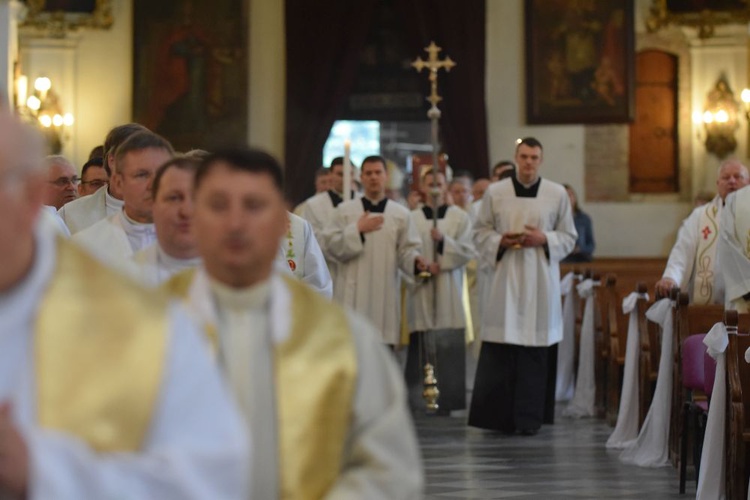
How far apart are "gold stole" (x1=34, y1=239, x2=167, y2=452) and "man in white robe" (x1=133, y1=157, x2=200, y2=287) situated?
1.71 m

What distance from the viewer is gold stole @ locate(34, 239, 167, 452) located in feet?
7.22

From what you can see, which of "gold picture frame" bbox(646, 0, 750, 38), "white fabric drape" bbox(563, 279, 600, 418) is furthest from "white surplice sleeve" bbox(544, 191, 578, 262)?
"gold picture frame" bbox(646, 0, 750, 38)

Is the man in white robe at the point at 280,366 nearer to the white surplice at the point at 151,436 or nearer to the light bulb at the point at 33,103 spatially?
the white surplice at the point at 151,436

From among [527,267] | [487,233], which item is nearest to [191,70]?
[487,233]

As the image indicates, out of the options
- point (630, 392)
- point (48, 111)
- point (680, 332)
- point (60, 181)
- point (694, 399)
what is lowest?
point (630, 392)

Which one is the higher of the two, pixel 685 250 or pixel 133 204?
pixel 133 204

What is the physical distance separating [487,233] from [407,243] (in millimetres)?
1052

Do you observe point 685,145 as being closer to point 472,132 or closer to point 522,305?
point 472,132

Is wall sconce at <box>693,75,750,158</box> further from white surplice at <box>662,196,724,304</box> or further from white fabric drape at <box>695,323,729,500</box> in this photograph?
white fabric drape at <box>695,323,729,500</box>

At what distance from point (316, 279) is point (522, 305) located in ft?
14.3

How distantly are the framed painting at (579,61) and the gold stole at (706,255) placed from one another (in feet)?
33.3

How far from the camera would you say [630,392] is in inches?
405

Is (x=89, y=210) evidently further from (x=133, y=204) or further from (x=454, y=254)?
(x=454, y=254)

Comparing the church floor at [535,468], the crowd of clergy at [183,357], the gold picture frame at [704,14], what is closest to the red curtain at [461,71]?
the gold picture frame at [704,14]
